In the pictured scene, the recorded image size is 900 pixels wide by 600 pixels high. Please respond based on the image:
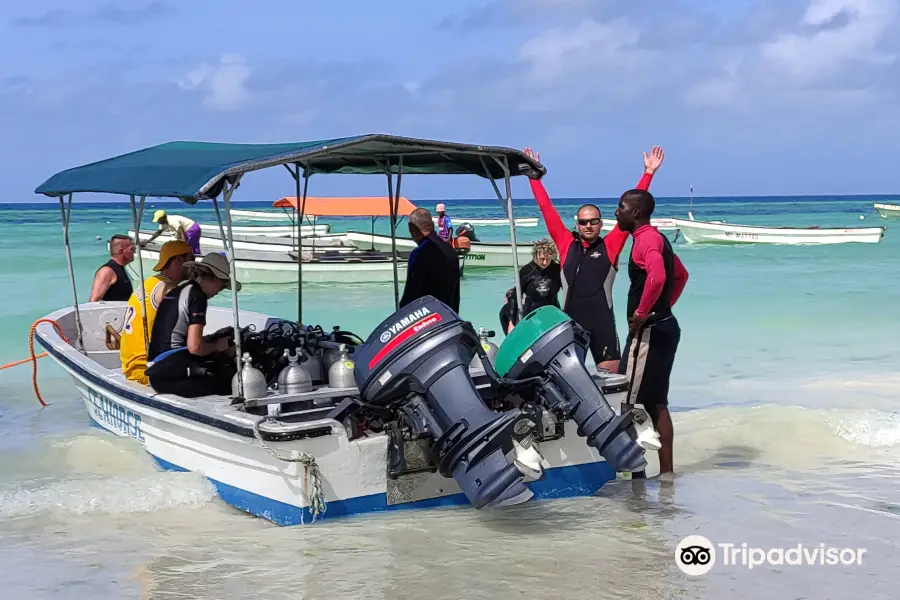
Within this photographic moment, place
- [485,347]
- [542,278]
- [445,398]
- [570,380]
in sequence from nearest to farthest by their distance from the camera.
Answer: [445,398] → [570,380] → [485,347] → [542,278]

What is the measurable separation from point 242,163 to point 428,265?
1638mm

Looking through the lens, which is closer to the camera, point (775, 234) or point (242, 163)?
point (242, 163)

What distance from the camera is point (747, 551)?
498 cm

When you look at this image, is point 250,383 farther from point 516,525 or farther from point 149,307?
point 516,525

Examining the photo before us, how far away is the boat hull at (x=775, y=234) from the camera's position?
3456 cm

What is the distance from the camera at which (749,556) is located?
16.1 ft

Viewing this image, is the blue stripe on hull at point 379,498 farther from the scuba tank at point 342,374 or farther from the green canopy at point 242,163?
the green canopy at point 242,163

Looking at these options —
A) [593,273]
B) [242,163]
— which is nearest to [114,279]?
[242,163]

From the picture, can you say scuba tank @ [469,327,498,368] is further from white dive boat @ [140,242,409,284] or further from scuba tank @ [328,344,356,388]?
white dive boat @ [140,242,409,284]

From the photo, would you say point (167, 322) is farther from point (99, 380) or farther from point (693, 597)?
point (693, 597)

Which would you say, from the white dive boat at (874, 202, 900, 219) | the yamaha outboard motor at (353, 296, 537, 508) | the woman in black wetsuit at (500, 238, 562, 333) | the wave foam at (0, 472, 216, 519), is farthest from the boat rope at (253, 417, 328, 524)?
the white dive boat at (874, 202, 900, 219)

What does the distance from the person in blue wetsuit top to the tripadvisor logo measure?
7.15ft

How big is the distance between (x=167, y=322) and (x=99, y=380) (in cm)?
100

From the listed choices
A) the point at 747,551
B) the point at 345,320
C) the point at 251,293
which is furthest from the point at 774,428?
the point at 251,293
